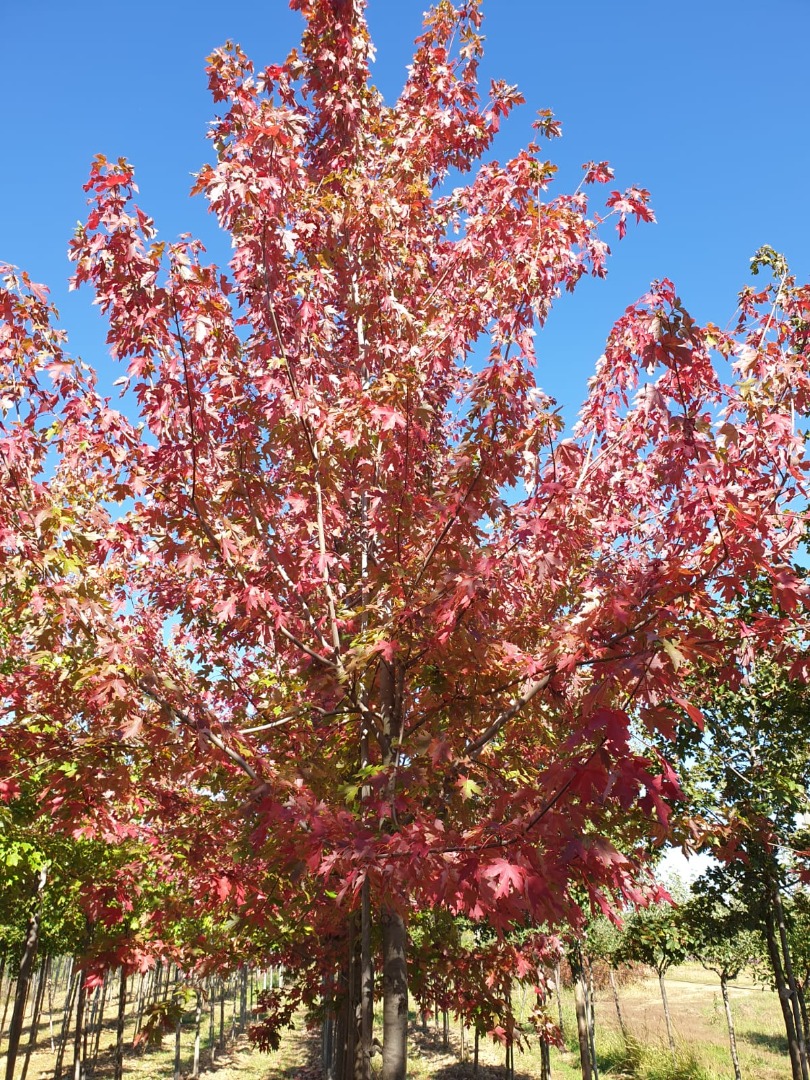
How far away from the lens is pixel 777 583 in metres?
3.19

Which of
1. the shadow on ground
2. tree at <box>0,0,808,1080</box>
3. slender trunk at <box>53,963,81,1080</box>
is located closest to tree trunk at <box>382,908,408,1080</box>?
tree at <box>0,0,808,1080</box>

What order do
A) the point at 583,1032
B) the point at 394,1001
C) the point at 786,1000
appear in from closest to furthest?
1. the point at 394,1001
2. the point at 786,1000
3. the point at 583,1032

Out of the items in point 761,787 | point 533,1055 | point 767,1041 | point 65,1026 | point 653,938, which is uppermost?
point 761,787

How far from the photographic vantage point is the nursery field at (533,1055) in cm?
1823

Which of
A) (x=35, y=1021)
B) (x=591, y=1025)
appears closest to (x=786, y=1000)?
(x=591, y=1025)

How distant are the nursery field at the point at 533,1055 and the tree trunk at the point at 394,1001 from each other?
16.3 metres

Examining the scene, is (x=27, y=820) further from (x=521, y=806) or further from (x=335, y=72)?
(x=335, y=72)

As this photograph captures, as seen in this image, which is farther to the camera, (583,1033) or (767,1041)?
(767,1041)

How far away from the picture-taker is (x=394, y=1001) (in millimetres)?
4480

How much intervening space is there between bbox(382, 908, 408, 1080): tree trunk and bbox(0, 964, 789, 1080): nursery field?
1627cm

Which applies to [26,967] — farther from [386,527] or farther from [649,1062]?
[649,1062]

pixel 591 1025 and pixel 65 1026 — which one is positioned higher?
pixel 591 1025

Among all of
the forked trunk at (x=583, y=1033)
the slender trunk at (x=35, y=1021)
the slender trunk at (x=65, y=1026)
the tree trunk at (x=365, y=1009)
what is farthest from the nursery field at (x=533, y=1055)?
the tree trunk at (x=365, y=1009)

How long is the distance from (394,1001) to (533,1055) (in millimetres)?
23621
